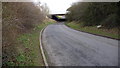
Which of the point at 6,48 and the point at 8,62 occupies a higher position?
the point at 6,48

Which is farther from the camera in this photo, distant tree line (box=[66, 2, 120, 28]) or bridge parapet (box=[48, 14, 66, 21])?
bridge parapet (box=[48, 14, 66, 21])

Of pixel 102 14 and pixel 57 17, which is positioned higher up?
pixel 102 14

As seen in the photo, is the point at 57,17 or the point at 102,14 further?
the point at 57,17

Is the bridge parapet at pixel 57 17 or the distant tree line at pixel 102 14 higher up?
the distant tree line at pixel 102 14

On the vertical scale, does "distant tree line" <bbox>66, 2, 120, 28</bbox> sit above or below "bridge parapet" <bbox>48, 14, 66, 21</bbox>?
above

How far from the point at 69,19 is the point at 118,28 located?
3045 cm

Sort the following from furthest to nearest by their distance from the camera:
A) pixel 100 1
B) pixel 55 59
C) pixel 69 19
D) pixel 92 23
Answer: pixel 69 19 → pixel 92 23 → pixel 100 1 → pixel 55 59

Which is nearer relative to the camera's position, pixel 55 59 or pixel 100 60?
pixel 100 60

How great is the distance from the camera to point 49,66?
6328 millimetres

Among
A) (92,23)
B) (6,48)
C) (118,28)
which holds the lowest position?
(92,23)

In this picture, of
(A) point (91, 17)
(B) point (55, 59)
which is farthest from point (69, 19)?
(B) point (55, 59)

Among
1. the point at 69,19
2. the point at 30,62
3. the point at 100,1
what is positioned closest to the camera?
the point at 30,62

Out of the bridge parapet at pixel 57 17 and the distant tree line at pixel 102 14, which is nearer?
the distant tree line at pixel 102 14

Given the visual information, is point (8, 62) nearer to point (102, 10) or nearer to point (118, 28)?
point (118, 28)
